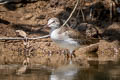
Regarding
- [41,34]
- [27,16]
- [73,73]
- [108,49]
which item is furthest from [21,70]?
[27,16]

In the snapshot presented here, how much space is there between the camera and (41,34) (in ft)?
42.3

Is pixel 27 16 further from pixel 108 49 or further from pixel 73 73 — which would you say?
pixel 73 73

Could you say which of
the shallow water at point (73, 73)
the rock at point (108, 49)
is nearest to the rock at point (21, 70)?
the shallow water at point (73, 73)

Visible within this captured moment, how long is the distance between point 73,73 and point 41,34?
14.9 ft

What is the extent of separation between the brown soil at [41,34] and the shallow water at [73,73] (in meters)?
0.79

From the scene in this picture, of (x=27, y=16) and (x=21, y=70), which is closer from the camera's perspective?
(x=21, y=70)

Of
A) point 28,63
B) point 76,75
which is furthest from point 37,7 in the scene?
point 76,75

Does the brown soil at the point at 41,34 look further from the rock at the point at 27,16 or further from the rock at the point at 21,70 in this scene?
the rock at the point at 21,70

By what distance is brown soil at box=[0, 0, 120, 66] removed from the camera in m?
10.9

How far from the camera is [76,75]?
27.4 feet

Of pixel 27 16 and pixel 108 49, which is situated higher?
pixel 27 16

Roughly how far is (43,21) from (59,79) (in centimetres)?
645

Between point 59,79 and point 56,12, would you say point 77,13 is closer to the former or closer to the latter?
point 56,12

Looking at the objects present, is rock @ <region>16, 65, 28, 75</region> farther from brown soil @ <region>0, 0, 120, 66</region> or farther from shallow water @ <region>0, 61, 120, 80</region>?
brown soil @ <region>0, 0, 120, 66</region>
